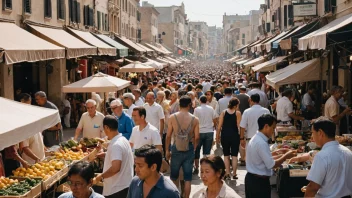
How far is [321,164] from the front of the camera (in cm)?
538

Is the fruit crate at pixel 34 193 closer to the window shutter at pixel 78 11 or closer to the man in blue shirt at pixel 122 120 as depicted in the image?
the man in blue shirt at pixel 122 120

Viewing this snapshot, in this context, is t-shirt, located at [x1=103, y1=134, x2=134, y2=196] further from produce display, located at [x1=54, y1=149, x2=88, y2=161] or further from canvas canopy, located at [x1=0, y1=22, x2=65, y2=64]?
canvas canopy, located at [x1=0, y1=22, x2=65, y2=64]

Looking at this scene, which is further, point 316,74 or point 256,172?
point 316,74

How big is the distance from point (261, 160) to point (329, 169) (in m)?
1.39

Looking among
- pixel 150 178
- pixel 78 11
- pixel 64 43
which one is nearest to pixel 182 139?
pixel 150 178

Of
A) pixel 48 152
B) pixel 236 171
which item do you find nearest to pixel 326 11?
pixel 236 171

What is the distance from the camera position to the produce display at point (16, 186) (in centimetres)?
711

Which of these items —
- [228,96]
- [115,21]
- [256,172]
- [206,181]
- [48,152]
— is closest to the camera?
[206,181]

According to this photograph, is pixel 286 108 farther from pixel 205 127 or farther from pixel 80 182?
pixel 80 182

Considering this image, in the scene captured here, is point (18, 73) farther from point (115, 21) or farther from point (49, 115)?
point (115, 21)

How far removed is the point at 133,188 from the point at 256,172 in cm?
221

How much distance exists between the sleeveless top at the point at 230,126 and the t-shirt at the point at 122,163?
15.4 ft

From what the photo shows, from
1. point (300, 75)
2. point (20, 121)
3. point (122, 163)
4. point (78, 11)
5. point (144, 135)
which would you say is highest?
point (78, 11)

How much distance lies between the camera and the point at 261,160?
6.69m
